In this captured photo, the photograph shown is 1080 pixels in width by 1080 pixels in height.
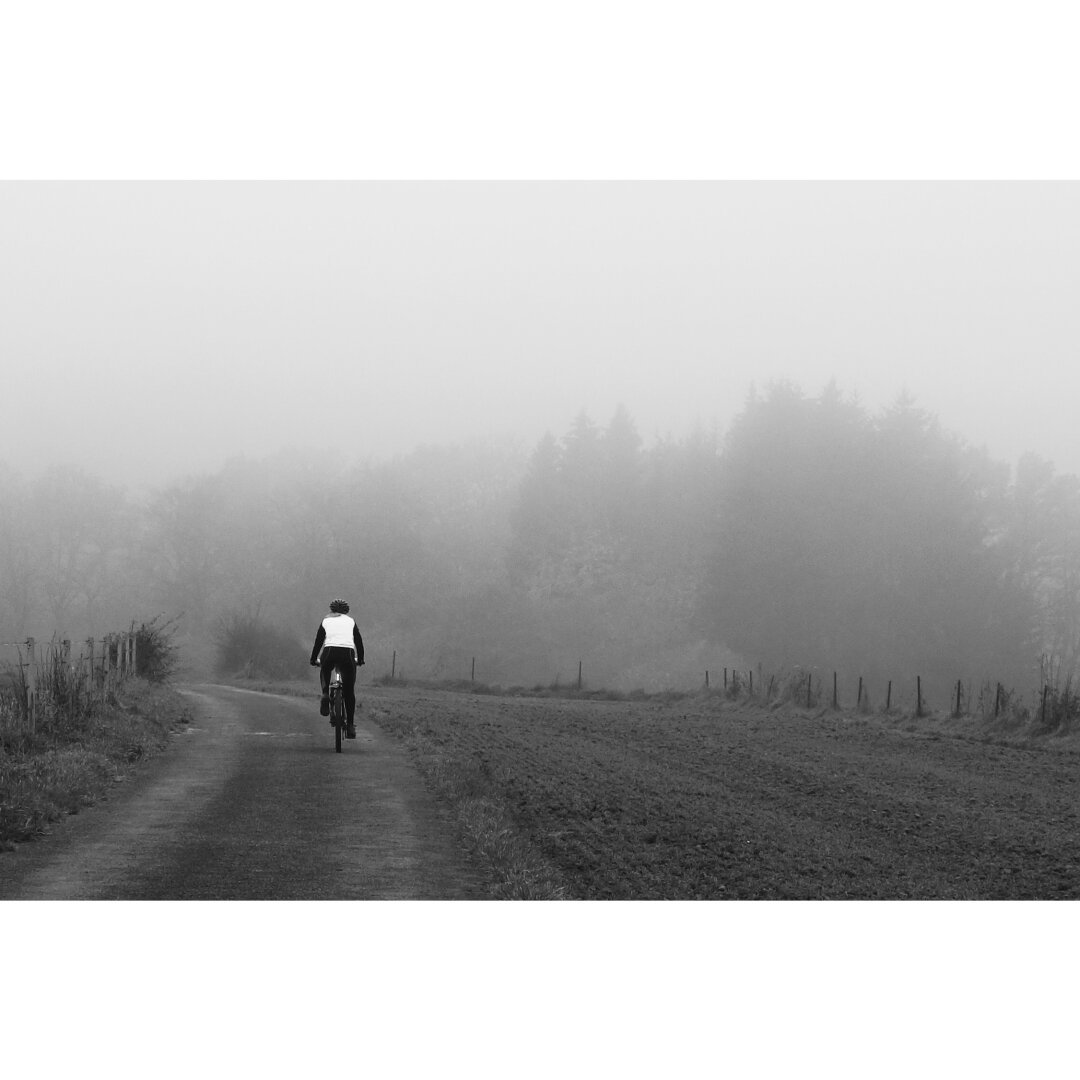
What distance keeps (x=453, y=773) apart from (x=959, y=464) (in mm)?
57260

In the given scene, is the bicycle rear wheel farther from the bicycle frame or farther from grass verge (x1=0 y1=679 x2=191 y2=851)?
grass verge (x1=0 y1=679 x2=191 y2=851)

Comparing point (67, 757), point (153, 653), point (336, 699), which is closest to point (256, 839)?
point (67, 757)

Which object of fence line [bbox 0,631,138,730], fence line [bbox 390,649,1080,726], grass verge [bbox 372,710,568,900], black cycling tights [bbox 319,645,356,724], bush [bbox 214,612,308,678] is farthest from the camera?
bush [bbox 214,612,308,678]

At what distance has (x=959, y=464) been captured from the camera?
Answer: 68812mm

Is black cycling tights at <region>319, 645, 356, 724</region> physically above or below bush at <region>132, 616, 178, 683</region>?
above

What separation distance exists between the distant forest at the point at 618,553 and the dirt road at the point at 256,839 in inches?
1406

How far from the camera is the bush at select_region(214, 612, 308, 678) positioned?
6575 cm

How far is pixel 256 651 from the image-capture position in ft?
219

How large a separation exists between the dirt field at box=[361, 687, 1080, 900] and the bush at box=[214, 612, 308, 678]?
34321 millimetres

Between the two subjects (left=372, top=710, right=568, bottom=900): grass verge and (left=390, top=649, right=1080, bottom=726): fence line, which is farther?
(left=390, top=649, right=1080, bottom=726): fence line

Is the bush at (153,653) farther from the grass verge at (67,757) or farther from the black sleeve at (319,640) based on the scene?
the black sleeve at (319,640)

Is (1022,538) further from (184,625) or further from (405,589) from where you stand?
(184,625)

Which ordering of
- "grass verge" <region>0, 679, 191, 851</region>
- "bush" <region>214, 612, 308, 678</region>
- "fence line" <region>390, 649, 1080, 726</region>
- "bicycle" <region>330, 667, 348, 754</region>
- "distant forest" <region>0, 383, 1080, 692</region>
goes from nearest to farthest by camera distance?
"grass verge" <region>0, 679, 191, 851</region> < "bicycle" <region>330, 667, 348, 754</region> < "fence line" <region>390, 649, 1080, 726</region> < "distant forest" <region>0, 383, 1080, 692</region> < "bush" <region>214, 612, 308, 678</region>

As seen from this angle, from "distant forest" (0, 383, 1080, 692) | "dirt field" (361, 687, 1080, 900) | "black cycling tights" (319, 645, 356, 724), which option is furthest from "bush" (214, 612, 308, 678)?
"black cycling tights" (319, 645, 356, 724)
